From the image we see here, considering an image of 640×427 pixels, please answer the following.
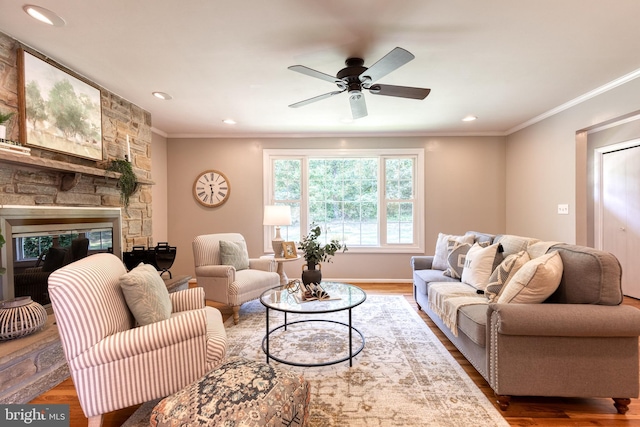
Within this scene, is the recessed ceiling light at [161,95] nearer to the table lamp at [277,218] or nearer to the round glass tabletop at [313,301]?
the table lamp at [277,218]

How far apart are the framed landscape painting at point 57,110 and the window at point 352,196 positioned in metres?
2.35

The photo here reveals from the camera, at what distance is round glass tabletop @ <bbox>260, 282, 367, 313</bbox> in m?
2.13

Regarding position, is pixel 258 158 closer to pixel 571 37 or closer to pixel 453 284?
pixel 453 284

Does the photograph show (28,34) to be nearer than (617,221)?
Yes

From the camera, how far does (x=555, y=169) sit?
3656 mm

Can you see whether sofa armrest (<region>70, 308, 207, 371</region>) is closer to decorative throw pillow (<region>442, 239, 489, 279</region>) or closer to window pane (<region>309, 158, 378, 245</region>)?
decorative throw pillow (<region>442, 239, 489, 279</region>)

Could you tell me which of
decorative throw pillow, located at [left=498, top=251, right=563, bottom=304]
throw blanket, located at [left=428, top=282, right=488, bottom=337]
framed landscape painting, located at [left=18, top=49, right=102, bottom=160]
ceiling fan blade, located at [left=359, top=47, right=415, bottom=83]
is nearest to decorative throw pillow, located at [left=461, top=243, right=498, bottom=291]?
throw blanket, located at [left=428, top=282, right=488, bottom=337]

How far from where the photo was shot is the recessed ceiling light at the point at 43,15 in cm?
176

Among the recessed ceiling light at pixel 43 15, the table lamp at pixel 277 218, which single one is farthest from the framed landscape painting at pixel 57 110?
the table lamp at pixel 277 218

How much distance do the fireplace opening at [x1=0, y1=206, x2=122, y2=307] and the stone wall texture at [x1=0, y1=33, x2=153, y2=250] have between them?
11 cm

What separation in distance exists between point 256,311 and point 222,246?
85 cm

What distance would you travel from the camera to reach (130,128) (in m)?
3.33

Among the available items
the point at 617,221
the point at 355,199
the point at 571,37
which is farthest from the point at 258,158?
the point at 617,221

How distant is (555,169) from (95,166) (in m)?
5.21
